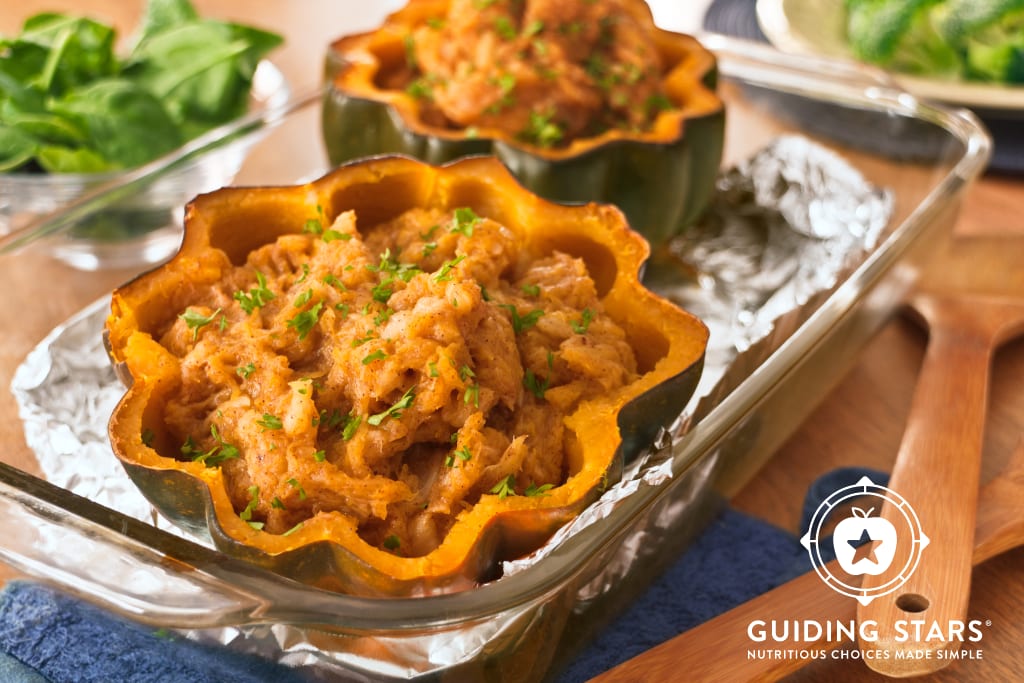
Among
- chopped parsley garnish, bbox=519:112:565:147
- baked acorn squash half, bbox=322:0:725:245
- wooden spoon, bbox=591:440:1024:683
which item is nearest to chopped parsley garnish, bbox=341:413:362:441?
wooden spoon, bbox=591:440:1024:683

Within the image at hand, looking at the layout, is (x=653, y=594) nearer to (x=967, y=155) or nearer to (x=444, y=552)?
(x=444, y=552)

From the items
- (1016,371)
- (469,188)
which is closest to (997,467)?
(1016,371)

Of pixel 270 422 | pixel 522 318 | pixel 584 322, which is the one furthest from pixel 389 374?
pixel 584 322

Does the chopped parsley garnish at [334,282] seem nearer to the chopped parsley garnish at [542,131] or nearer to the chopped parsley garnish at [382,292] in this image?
the chopped parsley garnish at [382,292]

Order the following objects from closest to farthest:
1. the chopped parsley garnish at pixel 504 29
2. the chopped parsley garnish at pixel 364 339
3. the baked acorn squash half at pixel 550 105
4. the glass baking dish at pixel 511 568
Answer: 1. the glass baking dish at pixel 511 568
2. the chopped parsley garnish at pixel 364 339
3. the baked acorn squash half at pixel 550 105
4. the chopped parsley garnish at pixel 504 29

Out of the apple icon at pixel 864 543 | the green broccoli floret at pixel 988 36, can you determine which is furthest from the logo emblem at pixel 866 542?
the green broccoli floret at pixel 988 36

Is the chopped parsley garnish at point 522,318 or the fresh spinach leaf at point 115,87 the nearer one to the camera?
the chopped parsley garnish at point 522,318

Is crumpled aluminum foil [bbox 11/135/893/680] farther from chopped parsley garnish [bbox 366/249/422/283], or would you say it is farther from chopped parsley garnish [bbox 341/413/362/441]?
chopped parsley garnish [bbox 366/249/422/283]
